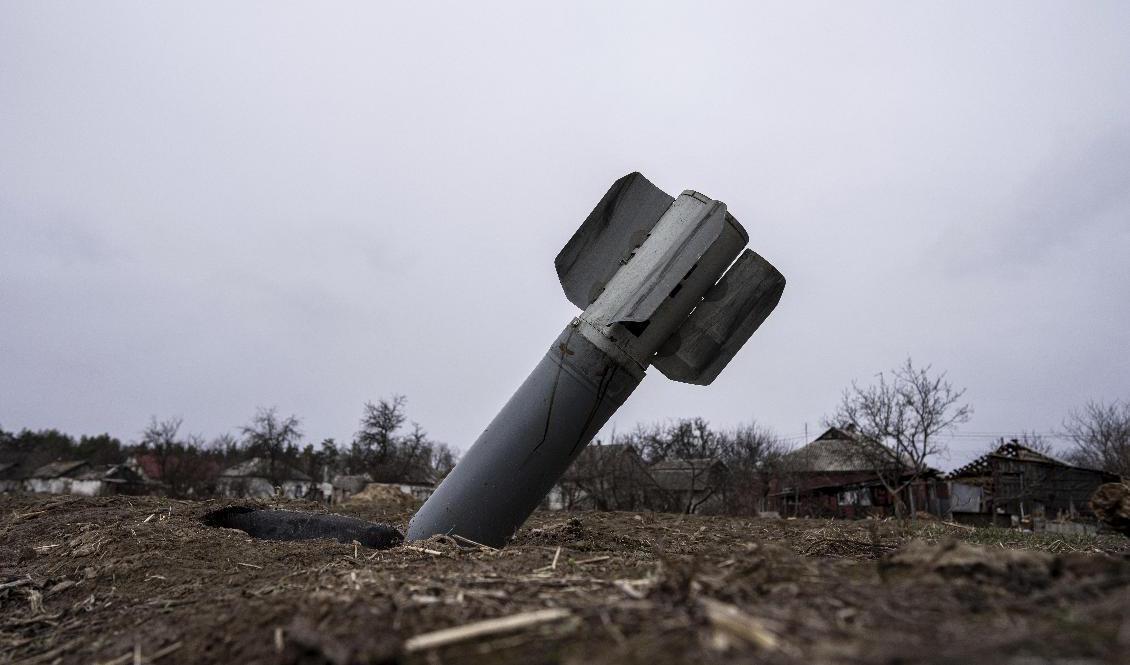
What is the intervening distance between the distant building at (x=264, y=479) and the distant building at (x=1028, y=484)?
106ft

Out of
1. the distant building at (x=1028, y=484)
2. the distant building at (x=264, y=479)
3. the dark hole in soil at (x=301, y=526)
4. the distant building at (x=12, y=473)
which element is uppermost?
the distant building at (x=1028, y=484)

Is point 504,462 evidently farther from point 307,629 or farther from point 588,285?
point 307,629

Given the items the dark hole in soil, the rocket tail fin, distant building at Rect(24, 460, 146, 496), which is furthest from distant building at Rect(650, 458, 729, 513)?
distant building at Rect(24, 460, 146, 496)

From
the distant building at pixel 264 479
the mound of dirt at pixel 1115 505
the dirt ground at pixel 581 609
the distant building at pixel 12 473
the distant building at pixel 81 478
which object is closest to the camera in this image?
the dirt ground at pixel 581 609

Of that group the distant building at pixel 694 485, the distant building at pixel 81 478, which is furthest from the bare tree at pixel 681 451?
the distant building at pixel 81 478

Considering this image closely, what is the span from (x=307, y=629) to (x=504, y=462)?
356 centimetres

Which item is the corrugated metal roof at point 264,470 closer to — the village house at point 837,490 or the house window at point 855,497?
the village house at point 837,490

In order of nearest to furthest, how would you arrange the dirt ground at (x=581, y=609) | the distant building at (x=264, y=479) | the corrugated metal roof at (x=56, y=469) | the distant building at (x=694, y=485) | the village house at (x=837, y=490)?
the dirt ground at (x=581, y=609) → the distant building at (x=694, y=485) → the village house at (x=837, y=490) → the distant building at (x=264, y=479) → the corrugated metal roof at (x=56, y=469)

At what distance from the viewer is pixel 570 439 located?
6004 millimetres

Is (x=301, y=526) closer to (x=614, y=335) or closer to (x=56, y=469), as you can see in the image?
(x=614, y=335)

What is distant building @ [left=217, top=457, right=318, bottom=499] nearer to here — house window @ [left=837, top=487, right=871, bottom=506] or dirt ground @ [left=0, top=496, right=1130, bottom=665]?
house window @ [left=837, top=487, right=871, bottom=506]

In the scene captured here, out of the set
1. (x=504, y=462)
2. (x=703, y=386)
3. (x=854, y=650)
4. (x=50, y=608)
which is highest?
(x=703, y=386)

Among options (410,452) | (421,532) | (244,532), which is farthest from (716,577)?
(410,452)

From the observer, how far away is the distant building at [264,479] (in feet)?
119
